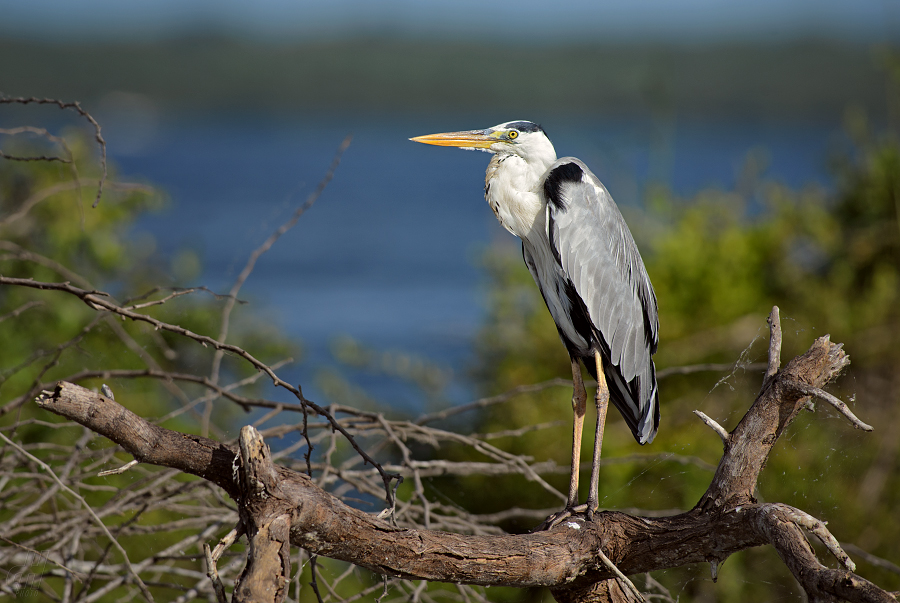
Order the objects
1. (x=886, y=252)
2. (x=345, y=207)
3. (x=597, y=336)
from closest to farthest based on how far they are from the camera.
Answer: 1. (x=597, y=336)
2. (x=886, y=252)
3. (x=345, y=207)

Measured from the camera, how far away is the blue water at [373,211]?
590 centimetres

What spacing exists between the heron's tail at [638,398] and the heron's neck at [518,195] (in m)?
0.59

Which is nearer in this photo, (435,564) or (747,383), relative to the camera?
(435,564)

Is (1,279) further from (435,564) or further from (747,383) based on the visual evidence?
(747,383)

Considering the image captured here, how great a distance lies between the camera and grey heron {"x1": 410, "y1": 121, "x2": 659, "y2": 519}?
2592mm

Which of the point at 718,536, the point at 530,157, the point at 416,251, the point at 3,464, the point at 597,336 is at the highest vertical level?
the point at 416,251

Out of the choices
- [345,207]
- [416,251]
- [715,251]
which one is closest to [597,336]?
[715,251]

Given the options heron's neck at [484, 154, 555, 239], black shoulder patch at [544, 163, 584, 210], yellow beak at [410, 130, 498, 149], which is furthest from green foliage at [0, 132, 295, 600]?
black shoulder patch at [544, 163, 584, 210]

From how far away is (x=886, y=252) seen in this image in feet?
15.6

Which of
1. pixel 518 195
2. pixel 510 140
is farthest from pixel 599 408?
pixel 510 140

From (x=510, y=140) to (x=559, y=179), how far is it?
0.87 ft

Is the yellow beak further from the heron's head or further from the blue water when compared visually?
the blue water

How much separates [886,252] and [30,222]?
488 cm

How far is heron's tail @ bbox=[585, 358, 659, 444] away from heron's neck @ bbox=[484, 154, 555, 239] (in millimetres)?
585
